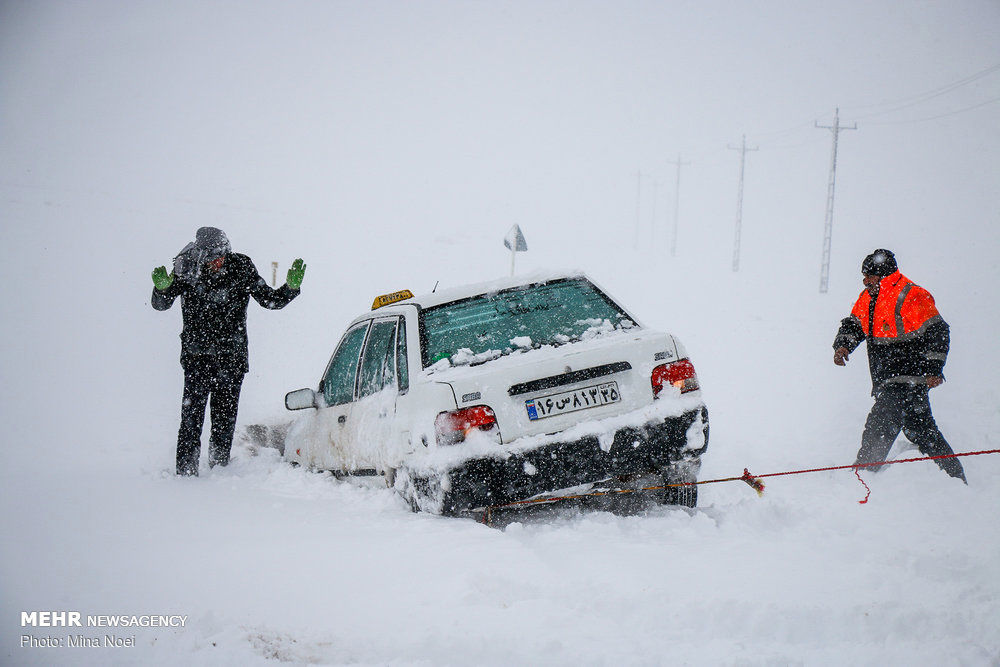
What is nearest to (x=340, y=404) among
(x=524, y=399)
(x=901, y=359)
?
(x=524, y=399)

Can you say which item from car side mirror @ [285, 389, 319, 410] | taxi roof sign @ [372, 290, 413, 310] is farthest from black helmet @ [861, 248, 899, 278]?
car side mirror @ [285, 389, 319, 410]

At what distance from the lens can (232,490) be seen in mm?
4914

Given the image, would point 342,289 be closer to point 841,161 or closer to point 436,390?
point 436,390

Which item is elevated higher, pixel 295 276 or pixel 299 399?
pixel 295 276

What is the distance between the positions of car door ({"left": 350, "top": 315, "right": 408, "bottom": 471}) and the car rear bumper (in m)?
0.58

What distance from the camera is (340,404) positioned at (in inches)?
201

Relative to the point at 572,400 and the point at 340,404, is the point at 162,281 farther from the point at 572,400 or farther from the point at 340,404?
the point at 572,400

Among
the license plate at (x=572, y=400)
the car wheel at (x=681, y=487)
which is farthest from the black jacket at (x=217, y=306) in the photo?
the car wheel at (x=681, y=487)

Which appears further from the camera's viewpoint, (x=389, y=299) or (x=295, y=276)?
(x=295, y=276)

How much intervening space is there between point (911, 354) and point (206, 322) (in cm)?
569

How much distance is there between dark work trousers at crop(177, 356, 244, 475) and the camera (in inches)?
216

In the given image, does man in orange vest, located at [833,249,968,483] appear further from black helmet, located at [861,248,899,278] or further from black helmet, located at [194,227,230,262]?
black helmet, located at [194,227,230,262]

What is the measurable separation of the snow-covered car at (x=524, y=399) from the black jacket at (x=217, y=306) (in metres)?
1.76

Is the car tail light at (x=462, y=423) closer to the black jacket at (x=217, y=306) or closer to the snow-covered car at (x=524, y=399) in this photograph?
the snow-covered car at (x=524, y=399)
